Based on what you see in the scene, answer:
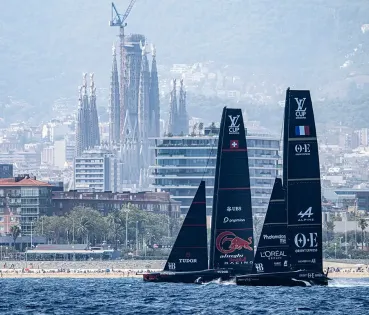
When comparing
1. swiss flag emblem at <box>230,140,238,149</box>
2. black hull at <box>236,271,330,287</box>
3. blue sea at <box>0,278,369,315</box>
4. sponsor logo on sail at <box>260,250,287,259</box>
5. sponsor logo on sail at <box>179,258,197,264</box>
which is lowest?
blue sea at <box>0,278,369,315</box>

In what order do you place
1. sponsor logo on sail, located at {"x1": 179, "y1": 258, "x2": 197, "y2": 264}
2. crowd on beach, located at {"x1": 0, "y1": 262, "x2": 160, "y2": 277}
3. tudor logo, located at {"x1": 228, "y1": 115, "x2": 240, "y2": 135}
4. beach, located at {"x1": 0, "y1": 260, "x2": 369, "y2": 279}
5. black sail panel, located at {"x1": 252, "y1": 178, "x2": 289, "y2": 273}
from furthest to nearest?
crowd on beach, located at {"x1": 0, "y1": 262, "x2": 160, "y2": 277} < beach, located at {"x1": 0, "y1": 260, "x2": 369, "y2": 279} < sponsor logo on sail, located at {"x1": 179, "y1": 258, "x2": 197, "y2": 264} < tudor logo, located at {"x1": 228, "y1": 115, "x2": 240, "y2": 135} < black sail panel, located at {"x1": 252, "y1": 178, "x2": 289, "y2": 273}

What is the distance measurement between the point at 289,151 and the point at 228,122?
20.3 ft

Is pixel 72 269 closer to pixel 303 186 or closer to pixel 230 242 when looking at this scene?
pixel 230 242

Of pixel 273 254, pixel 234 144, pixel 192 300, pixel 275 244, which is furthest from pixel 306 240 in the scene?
pixel 234 144

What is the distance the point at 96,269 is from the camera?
157000mm

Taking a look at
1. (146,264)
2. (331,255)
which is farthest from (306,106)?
(331,255)

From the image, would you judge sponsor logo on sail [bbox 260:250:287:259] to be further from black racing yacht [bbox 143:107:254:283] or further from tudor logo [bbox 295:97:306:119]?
tudor logo [bbox 295:97:306:119]

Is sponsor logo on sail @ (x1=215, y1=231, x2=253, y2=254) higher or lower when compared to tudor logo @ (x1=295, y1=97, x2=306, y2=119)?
lower

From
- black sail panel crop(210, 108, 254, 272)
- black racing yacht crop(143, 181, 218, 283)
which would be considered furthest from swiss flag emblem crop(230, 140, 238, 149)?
black racing yacht crop(143, 181, 218, 283)

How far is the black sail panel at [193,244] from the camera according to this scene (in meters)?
97.5

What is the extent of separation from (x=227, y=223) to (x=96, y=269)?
63.0m

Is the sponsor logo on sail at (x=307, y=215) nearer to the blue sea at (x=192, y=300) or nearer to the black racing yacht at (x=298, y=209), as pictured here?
the black racing yacht at (x=298, y=209)

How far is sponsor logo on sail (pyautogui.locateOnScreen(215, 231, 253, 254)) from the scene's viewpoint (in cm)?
9512

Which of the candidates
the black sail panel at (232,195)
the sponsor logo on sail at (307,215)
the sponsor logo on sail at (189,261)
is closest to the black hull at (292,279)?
the sponsor logo on sail at (307,215)
